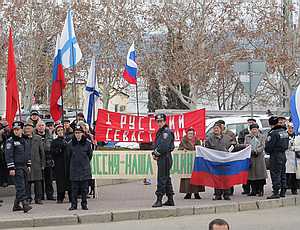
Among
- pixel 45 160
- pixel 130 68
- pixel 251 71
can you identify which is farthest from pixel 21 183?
pixel 130 68

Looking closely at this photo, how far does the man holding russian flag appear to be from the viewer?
1523 cm

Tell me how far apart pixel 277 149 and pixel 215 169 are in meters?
1.39

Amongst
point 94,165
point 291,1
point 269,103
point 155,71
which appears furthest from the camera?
point 269,103

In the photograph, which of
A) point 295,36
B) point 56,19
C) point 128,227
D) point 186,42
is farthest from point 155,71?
point 128,227

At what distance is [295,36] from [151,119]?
2399cm

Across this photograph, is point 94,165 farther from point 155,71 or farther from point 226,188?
point 155,71

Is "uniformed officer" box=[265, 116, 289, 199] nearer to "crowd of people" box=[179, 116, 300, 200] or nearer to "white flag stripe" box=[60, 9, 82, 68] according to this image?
"crowd of people" box=[179, 116, 300, 200]

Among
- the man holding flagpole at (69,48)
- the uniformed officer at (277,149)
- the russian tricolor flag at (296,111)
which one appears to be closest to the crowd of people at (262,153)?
the uniformed officer at (277,149)

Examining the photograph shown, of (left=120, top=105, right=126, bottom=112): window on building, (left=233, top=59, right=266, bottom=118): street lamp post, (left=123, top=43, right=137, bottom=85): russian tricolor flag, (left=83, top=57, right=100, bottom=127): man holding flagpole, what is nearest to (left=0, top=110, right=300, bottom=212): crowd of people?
(left=83, top=57, right=100, bottom=127): man holding flagpole

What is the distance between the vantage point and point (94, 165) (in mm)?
15164

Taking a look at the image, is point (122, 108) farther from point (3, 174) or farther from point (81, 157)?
point (81, 157)

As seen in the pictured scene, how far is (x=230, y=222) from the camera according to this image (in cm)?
1288

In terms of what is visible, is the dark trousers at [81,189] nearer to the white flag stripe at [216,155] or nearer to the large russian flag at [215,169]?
the large russian flag at [215,169]

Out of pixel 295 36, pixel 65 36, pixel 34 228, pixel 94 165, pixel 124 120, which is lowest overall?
pixel 34 228
